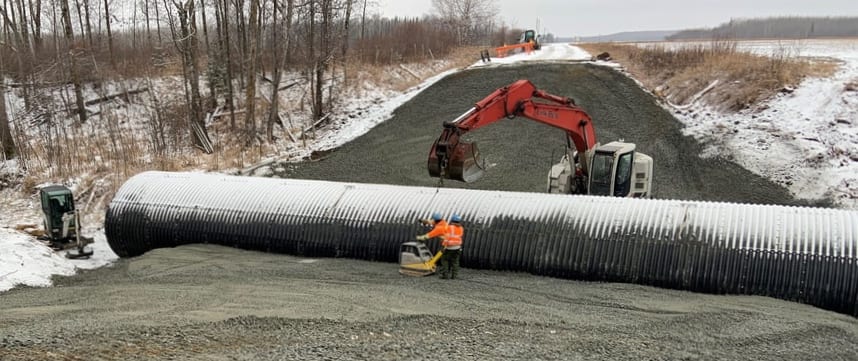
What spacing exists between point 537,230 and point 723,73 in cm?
1677

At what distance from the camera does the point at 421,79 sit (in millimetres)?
33438

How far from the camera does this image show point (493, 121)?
443 inches

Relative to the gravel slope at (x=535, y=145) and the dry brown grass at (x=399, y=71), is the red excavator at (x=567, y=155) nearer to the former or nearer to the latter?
the gravel slope at (x=535, y=145)

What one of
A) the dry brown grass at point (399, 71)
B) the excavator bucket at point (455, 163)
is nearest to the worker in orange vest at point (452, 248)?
the excavator bucket at point (455, 163)

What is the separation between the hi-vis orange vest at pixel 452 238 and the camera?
954 centimetres

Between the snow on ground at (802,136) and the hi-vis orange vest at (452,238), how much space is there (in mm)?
10565

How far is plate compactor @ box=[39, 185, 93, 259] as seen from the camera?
13.0 metres

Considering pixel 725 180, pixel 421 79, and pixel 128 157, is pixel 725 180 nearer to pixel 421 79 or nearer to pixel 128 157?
pixel 128 157

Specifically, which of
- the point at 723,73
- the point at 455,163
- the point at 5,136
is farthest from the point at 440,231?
the point at 723,73

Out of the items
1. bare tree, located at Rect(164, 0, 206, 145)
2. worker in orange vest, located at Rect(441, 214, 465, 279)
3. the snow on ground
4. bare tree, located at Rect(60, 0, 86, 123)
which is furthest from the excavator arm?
bare tree, located at Rect(60, 0, 86, 123)

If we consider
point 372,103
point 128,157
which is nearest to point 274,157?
point 128,157

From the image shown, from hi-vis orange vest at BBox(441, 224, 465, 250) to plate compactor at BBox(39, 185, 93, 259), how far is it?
7.90 m

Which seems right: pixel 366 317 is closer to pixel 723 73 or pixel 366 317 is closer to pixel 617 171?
pixel 617 171

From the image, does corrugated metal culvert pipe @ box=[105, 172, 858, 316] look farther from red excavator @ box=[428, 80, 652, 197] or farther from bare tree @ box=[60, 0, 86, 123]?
bare tree @ box=[60, 0, 86, 123]
